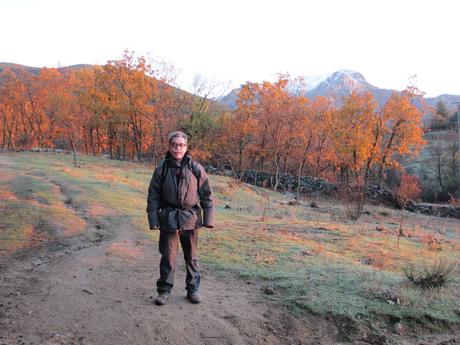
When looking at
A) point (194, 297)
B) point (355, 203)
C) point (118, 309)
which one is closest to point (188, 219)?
point (194, 297)

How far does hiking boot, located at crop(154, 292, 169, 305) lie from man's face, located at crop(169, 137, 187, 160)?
5.06ft

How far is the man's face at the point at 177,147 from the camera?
15.2ft

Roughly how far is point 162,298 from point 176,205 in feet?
3.45

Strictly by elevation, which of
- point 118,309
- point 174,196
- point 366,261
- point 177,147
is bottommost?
point 366,261

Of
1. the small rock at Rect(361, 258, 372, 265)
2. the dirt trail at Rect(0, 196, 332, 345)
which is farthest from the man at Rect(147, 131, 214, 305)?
the small rock at Rect(361, 258, 372, 265)

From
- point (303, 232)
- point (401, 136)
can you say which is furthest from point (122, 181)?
point (401, 136)

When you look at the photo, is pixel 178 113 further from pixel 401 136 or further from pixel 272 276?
pixel 272 276

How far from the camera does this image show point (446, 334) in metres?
4.80

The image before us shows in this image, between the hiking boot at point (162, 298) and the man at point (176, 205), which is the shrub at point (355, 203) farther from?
the hiking boot at point (162, 298)

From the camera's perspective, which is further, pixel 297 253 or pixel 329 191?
pixel 329 191

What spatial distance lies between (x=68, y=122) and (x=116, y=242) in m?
→ 34.7

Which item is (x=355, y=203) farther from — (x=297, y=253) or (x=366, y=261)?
(x=297, y=253)

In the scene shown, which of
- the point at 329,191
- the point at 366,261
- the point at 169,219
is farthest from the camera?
the point at 329,191

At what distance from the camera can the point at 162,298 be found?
183 inches
